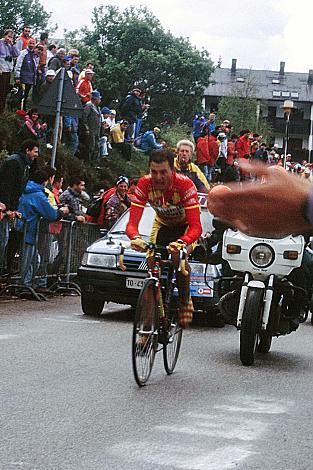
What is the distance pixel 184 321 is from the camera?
30.5ft

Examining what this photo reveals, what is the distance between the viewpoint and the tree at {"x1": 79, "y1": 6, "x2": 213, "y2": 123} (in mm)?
75812

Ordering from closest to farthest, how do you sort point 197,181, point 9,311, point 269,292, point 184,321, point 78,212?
point 184,321 → point 269,292 → point 9,311 → point 197,181 → point 78,212

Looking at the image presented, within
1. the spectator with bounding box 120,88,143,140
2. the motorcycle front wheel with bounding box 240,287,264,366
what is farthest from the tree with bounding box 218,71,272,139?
the motorcycle front wheel with bounding box 240,287,264,366

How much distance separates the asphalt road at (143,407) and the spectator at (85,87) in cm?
1327

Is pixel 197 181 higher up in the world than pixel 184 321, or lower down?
higher up

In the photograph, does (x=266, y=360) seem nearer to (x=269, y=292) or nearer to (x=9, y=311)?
(x=269, y=292)

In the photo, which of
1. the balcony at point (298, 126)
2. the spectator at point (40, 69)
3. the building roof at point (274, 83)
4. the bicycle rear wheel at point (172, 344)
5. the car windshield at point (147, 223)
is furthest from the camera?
the building roof at point (274, 83)

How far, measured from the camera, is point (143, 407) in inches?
290

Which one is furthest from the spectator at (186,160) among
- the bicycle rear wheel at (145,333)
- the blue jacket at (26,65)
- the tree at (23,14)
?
the tree at (23,14)

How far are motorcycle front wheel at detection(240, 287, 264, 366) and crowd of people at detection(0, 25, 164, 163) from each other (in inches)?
418

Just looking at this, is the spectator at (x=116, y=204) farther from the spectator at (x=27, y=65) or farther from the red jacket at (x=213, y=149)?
the red jacket at (x=213, y=149)

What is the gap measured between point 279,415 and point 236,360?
3.26 m

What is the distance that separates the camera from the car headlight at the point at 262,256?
10523mm

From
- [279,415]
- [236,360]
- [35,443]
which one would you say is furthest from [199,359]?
[35,443]
